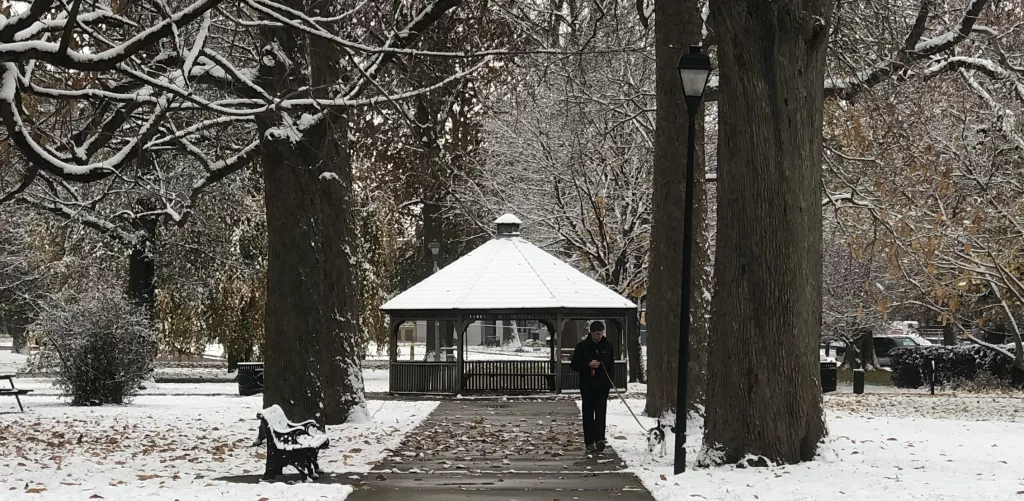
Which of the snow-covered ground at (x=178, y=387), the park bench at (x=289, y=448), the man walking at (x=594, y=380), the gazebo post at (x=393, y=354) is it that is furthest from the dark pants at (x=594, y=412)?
the gazebo post at (x=393, y=354)

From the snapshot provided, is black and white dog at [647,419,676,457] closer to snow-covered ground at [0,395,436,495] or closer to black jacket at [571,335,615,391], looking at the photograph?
black jacket at [571,335,615,391]

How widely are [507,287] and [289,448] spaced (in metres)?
20.4

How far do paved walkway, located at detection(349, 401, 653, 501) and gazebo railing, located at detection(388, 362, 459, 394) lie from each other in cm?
1052

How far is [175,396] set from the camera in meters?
29.5

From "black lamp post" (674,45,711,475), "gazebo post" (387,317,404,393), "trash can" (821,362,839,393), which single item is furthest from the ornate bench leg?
"trash can" (821,362,839,393)

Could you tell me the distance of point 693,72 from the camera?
1266cm

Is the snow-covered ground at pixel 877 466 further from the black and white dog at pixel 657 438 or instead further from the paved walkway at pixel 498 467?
the paved walkway at pixel 498 467

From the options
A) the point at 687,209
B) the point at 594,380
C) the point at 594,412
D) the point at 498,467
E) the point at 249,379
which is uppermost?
the point at 687,209

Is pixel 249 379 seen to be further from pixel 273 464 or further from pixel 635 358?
pixel 273 464

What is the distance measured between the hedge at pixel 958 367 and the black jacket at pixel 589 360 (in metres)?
22.3

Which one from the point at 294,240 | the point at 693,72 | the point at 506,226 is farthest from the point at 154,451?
the point at 506,226

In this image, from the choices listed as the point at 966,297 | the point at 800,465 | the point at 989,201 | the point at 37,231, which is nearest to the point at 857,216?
the point at 989,201

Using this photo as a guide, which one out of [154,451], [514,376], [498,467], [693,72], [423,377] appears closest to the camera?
[693,72]

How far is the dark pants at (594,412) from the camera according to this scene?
48.4ft
